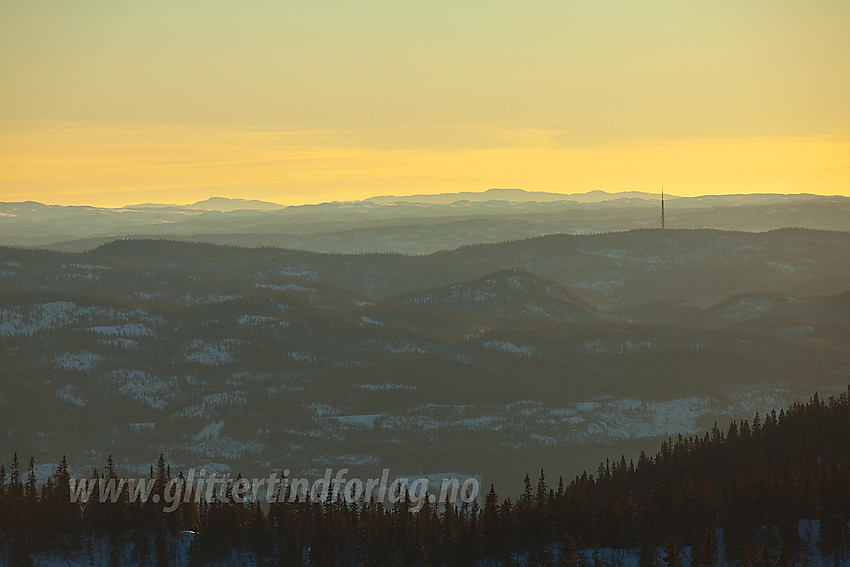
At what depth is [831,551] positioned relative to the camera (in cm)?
16088

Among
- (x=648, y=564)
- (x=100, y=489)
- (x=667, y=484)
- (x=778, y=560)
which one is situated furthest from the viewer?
(x=100, y=489)

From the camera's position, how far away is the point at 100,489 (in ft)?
638

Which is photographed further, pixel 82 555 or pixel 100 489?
pixel 100 489

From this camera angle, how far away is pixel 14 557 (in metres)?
167

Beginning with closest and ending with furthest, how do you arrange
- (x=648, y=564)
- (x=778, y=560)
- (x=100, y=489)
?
(x=778, y=560), (x=648, y=564), (x=100, y=489)

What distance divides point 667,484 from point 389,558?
3882cm

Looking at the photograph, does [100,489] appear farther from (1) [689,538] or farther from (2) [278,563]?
(1) [689,538]

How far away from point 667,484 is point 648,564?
1884cm

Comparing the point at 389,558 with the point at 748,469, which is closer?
the point at 389,558

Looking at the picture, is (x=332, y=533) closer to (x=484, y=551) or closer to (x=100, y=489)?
(x=484, y=551)

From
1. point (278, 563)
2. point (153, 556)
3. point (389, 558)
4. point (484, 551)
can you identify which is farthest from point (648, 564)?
point (153, 556)

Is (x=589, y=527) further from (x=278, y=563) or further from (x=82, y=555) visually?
(x=82, y=555)

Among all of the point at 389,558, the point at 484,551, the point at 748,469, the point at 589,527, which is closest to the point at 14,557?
the point at 389,558

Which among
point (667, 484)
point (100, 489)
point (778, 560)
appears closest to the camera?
point (778, 560)
